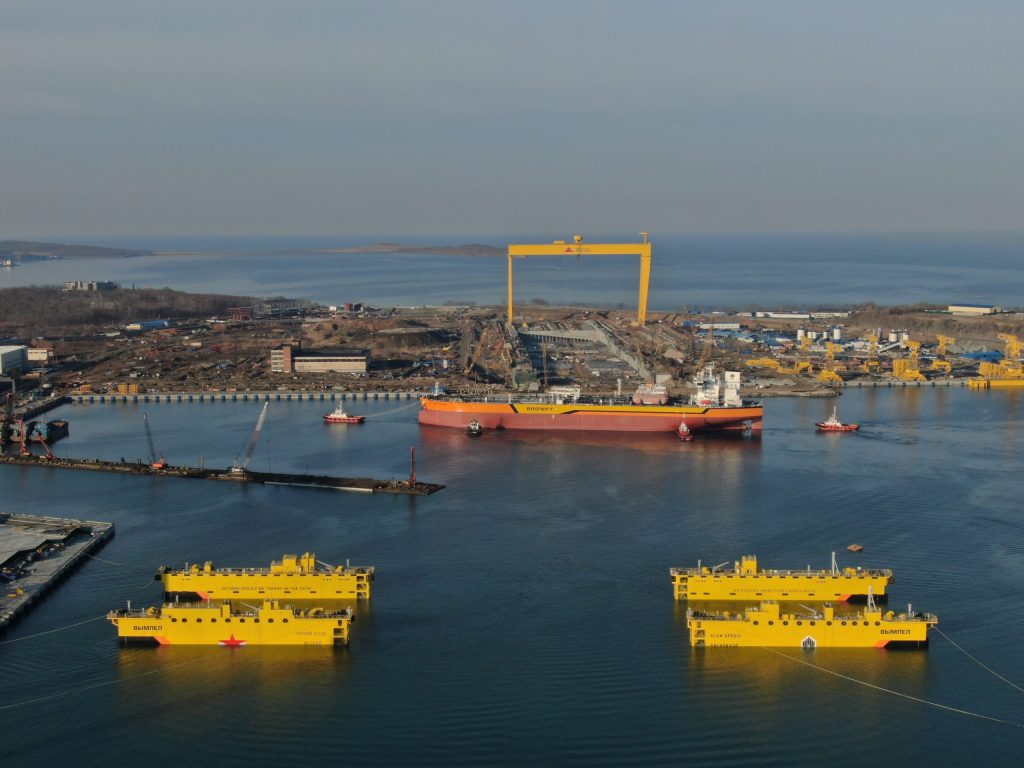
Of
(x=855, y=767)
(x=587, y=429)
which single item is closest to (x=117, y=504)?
(x=587, y=429)

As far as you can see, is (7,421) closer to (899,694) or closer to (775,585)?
(775,585)

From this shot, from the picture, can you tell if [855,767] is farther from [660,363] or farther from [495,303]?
[495,303]

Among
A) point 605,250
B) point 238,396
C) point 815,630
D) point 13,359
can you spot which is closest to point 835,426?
point 815,630

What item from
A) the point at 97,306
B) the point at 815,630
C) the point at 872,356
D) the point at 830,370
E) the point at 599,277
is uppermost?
the point at 599,277

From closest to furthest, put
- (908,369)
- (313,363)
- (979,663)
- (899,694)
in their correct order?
1. (899,694)
2. (979,663)
3. (908,369)
4. (313,363)

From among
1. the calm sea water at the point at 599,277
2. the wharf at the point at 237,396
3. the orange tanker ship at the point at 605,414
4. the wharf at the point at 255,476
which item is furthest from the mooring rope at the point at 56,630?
the calm sea water at the point at 599,277

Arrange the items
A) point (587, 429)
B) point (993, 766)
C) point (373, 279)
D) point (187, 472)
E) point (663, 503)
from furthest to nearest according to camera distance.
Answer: point (373, 279) < point (587, 429) < point (187, 472) < point (663, 503) < point (993, 766)
